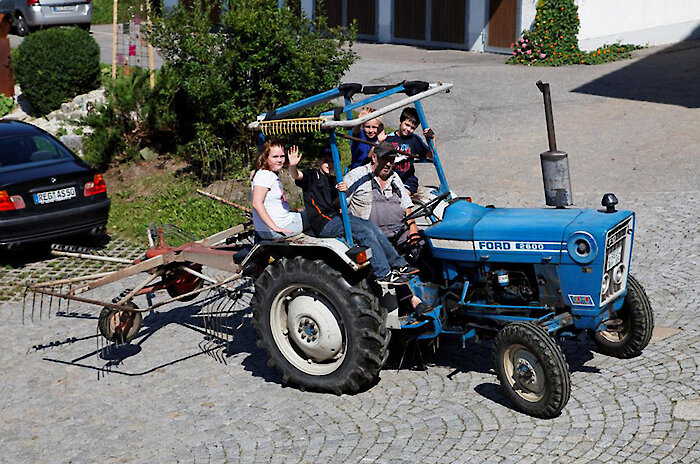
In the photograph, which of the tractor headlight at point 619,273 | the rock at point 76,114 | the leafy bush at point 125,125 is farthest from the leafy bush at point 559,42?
the tractor headlight at point 619,273

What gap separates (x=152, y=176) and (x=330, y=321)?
815 centimetres

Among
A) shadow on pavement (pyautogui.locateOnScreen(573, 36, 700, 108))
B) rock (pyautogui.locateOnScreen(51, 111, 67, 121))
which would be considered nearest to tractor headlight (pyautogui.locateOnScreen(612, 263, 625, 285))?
shadow on pavement (pyautogui.locateOnScreen(573, 36, 700, 108))

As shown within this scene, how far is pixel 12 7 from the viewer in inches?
1085

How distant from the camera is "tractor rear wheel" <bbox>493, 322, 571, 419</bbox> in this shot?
6.71 metres

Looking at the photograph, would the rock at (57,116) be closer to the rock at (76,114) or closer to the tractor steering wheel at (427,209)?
the rock at (76,114)

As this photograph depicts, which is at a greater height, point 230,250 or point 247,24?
point 247,24

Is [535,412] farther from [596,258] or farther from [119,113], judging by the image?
[119,113]

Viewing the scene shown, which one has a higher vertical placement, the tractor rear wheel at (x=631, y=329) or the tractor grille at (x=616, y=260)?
the tractor grille at (x=616, y=260)

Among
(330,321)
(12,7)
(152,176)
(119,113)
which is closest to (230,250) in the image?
(330,321)

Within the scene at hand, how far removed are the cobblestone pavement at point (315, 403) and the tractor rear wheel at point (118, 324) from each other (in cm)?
24

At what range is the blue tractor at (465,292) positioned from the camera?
22.9ft

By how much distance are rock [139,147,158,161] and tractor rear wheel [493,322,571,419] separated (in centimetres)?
978

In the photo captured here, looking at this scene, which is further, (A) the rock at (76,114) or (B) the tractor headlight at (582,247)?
(A) the rock at (76,114)

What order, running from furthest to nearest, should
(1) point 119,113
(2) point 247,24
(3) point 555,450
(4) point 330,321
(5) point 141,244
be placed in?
(1) point 119,113
(2) point 247,24
(5) point 141,244
(4) point 330,321
(3) point 555,450
